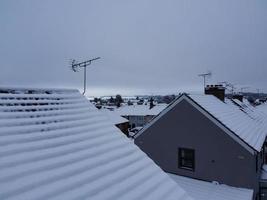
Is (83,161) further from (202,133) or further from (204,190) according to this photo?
(202,133)

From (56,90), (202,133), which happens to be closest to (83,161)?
(56,90)

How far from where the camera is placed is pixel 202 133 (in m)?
15.1

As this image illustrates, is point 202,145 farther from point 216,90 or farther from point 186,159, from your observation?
point 216,90

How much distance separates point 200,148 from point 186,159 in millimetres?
1402

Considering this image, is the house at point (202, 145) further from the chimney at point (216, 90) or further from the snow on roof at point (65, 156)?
the snow on roof at point (65, 156)

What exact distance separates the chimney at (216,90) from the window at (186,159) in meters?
6.57

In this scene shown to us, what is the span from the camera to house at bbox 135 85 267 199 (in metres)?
13.8

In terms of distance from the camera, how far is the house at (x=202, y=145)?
13.8m

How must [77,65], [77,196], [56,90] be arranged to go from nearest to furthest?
1. [77,196]
2. [56,90]
3. [77,65]

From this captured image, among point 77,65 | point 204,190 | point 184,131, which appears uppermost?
point 77,65

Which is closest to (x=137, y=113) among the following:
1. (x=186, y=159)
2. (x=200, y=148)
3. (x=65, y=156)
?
(x=186, y=159)

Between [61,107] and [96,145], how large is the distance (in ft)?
4.90

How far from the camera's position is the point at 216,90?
20797 mm

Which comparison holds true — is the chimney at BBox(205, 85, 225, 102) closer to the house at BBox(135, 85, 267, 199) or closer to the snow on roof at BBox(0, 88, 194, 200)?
the house at BBox(135, 85, 267, 199)
